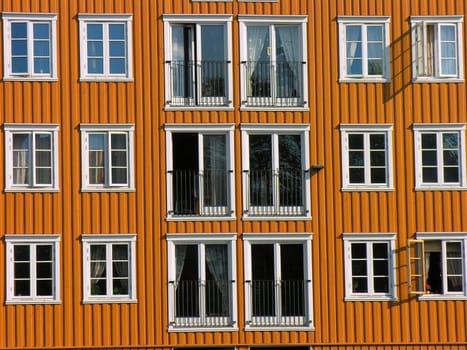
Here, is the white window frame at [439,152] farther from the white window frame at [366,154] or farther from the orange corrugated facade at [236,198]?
the white window frame at [366,154]

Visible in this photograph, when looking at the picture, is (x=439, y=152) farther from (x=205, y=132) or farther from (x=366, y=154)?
(x=205, y=132)

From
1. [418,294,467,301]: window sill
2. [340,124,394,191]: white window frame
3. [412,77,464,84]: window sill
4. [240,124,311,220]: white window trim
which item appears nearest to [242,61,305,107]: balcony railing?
[240,124,311,220]: white window trim

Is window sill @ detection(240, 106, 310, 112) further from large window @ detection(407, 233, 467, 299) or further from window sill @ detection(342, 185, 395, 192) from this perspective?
large window @ detection(407, 233, 467, 299)

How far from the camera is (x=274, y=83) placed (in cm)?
2948

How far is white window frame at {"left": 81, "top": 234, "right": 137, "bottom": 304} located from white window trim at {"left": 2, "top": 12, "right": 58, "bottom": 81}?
4.93 metres

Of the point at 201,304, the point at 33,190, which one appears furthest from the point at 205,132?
the point at 33,190

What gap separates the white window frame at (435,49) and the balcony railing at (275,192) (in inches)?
187

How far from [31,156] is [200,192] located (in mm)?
5103

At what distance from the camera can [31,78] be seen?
28.8 meters

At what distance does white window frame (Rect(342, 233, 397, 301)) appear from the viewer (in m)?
29.0

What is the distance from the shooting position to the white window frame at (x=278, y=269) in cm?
2875

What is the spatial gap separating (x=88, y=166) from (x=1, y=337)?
18.3 ft

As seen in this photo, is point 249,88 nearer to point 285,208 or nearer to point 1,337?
point 285,208

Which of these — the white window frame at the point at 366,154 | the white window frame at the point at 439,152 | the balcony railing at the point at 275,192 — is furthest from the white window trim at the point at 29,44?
the white window frame at the point at 439,152
